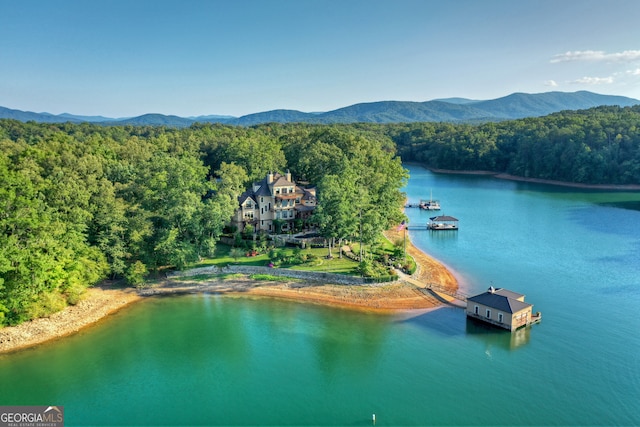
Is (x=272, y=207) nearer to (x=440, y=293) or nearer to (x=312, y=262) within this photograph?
(x=312, y=262)

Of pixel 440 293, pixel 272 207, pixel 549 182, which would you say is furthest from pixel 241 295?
pixel 549 182

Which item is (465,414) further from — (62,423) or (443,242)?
(443,242)

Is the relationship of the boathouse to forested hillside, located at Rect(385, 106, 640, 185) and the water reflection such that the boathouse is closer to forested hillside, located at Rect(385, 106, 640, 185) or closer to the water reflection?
the water reflection

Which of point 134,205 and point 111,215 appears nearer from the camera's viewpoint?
point 111,215

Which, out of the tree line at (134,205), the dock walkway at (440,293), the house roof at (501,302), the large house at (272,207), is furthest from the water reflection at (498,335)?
the large house at (272,207)

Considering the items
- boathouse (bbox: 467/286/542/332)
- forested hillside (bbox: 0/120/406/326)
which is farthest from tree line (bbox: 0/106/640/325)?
boathouse (bbox: 467/286/542/332)

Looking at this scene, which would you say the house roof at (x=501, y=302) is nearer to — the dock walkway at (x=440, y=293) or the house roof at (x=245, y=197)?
the dock walkway at (x=440, y=293)
